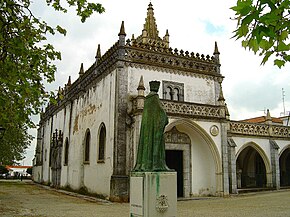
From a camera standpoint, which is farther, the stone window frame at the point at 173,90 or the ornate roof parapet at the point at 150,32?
the ornate roof parapet at the point at 150,32

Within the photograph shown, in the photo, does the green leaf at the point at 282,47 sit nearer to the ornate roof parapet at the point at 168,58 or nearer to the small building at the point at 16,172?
the ornate roof parapet at the point at 168,58

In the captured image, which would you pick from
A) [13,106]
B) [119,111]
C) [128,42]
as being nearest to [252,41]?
[13,106]

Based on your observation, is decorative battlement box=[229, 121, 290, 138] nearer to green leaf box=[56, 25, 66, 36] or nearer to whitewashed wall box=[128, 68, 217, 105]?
whitewashed wall box=[128, 68, 217, 105]

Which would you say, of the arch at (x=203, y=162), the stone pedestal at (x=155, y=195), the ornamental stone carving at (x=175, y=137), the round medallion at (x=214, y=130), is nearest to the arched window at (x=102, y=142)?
the ornamental stone carving at (x=175, y=137)

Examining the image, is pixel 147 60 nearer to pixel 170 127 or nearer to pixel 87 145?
pixel 170 127

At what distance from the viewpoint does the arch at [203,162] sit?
19172 mm

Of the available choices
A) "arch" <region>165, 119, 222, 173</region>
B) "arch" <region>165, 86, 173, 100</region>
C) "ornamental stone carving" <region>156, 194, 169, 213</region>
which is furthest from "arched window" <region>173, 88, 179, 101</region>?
"ornamental stone carving" <region>156, 194, 169, 213</region>

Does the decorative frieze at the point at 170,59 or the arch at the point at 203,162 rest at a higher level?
the decorative frieze at the point at 170,59

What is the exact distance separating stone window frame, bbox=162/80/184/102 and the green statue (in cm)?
1142

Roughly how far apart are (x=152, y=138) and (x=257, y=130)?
1657 cm

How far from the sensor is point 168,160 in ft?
64.5

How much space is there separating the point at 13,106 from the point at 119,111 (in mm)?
9475

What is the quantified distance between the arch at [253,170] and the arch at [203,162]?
460 cm

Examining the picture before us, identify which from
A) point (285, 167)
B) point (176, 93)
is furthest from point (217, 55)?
point (285, 167)
